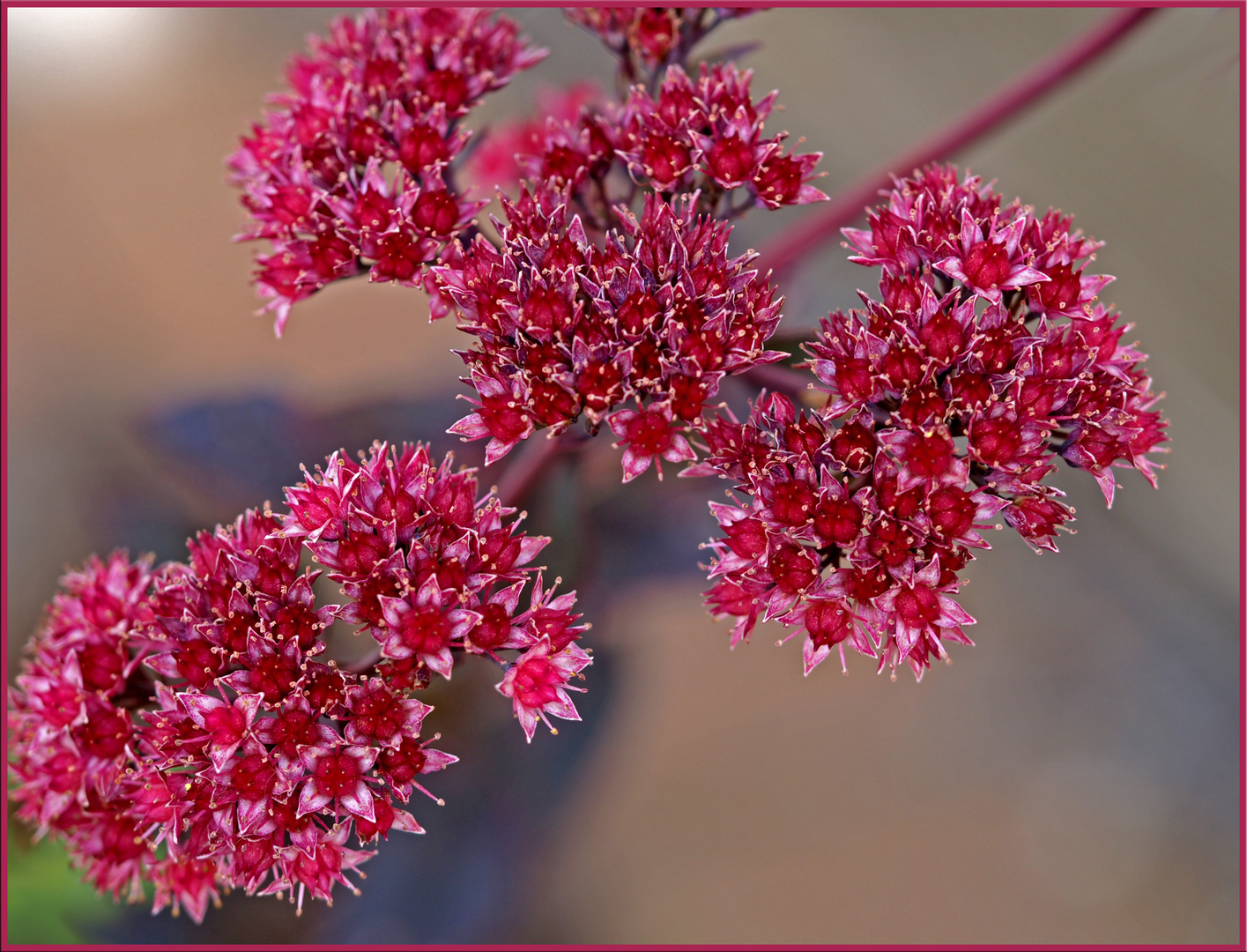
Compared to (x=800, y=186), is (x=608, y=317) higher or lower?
lower

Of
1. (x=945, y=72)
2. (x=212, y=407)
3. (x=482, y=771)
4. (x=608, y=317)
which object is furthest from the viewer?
(x=945, y=72)

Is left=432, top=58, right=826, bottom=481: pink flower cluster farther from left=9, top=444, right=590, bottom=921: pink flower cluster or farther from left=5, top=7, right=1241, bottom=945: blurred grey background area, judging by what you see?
left=5, top=7, right=1241, bottom=945: blurred grey background area

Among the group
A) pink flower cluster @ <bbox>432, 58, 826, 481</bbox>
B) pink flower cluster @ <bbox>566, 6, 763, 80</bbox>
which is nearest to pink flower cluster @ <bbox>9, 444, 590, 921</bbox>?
pink flower cluster @ <bbox>432, 58, 826, 481</bbox>

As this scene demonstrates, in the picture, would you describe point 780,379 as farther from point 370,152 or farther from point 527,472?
point 370,152

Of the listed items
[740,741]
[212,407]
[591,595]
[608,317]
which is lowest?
[740,741]

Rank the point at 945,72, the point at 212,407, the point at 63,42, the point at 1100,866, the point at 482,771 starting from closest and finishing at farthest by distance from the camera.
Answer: the point at 482,771 < the point at 212,407 < the point at 1100,866 < the point at 63,42 < the point at 945,72

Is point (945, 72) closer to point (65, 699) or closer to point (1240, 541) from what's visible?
point (1240, 541)

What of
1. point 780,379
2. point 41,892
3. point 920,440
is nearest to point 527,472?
point 780,379

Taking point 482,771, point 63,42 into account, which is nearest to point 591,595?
point 482,771
